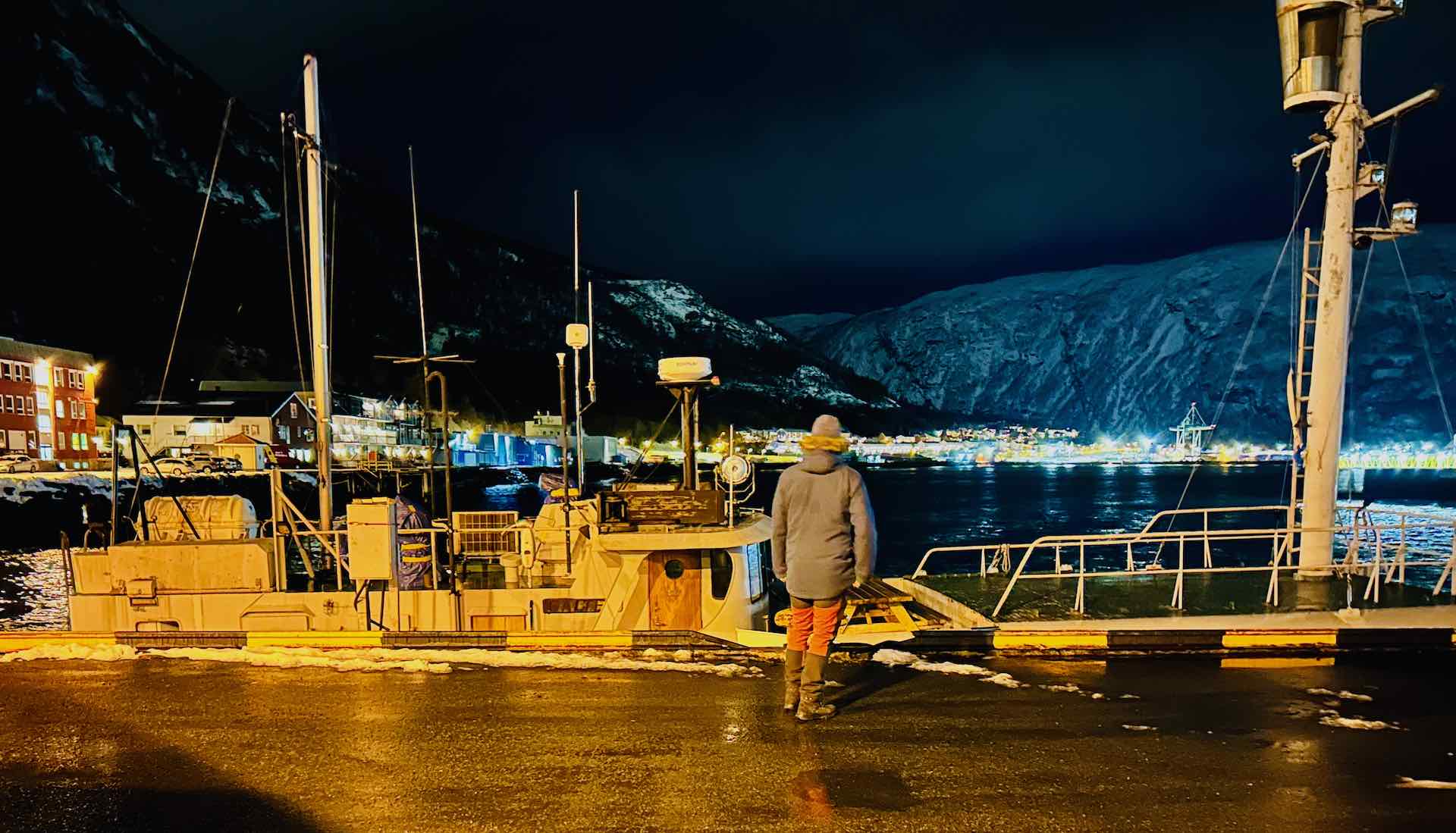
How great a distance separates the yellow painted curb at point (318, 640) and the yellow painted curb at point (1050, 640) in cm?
564

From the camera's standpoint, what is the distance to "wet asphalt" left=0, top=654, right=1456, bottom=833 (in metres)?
3.95

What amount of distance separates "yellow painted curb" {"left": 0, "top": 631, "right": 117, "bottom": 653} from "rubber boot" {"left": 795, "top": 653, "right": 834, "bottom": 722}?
6394 millimetres

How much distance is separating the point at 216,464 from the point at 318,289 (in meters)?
71.3

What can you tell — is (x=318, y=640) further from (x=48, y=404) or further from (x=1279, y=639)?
(x=48, y=404)

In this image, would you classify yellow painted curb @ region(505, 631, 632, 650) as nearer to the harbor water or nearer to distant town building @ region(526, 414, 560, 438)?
the harbor water

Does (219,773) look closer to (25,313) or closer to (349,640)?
(349,640)

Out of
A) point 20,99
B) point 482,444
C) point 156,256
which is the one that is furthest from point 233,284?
point 482,444

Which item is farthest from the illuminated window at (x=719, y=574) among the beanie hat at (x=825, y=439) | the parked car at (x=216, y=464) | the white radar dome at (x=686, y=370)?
the parked car at (x=216, y=464)

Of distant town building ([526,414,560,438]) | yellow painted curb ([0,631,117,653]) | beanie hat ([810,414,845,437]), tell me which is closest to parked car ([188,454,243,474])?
distant town building ([526,414,560,438])

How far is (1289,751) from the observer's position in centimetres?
471

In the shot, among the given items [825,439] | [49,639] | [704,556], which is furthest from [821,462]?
[49,639]

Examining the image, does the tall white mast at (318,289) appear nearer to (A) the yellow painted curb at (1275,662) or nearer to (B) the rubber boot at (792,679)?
(B) the rubber boot at (792,679)

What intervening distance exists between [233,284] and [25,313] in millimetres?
50044

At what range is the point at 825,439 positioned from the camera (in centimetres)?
504
